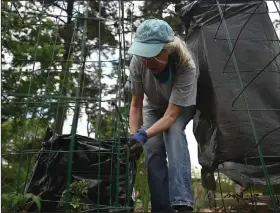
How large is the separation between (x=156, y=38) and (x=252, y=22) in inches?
41.6

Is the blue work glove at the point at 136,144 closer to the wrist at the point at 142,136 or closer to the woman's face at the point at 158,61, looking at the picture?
the wrist at the point at 142,136

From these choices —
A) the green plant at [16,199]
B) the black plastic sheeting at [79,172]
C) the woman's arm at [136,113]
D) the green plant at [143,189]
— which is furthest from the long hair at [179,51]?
the green plant at [143,189]

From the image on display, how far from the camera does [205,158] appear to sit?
80.5 inches

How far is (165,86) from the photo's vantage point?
5.26ft

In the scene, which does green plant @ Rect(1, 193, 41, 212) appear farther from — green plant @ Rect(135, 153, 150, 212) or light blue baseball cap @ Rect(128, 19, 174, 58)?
green plant @ Rect(135, 153, 150, 212)

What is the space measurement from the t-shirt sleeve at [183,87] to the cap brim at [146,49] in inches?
8.4

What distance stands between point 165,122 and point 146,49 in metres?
0.35

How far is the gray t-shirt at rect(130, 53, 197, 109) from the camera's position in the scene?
1525mm

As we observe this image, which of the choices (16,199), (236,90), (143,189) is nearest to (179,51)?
(236,90)

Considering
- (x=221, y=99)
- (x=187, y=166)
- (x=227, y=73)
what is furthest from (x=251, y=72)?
(x=187, y=166)

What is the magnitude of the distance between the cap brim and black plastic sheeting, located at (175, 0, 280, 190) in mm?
579

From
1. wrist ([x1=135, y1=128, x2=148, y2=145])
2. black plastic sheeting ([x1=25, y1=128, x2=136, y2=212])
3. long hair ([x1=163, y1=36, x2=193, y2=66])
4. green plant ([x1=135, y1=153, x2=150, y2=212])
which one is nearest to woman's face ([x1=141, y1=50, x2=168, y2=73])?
long hair ([x1=163, y1=36, x2=193, y2=66])

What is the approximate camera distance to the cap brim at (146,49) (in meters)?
1.34

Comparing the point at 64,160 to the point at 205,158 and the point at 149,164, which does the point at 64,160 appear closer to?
the point at 149,164
